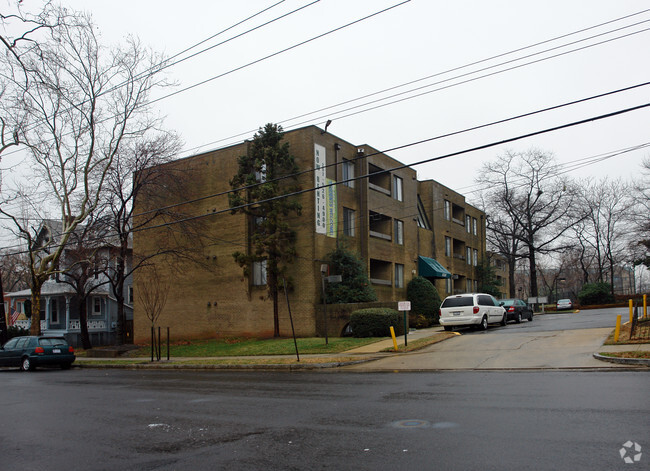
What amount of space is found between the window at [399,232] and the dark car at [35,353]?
1993 cm

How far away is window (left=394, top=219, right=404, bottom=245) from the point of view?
35.7 m

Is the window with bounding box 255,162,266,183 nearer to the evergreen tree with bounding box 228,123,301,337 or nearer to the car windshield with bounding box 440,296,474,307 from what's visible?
the evergreen tree with bounding box 228,123,301,337

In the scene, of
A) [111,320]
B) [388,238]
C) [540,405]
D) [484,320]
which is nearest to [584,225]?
[388,238]

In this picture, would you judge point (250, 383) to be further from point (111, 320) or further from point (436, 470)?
point (111, 320)

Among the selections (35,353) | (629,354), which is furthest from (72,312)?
(629,354)

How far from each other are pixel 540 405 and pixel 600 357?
6.59 m

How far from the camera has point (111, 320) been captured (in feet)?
148

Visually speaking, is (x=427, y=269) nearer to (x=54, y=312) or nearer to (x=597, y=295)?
(x=597, y=295)

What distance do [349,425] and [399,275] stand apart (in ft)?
92.9

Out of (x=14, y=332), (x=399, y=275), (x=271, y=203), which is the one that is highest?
(x=271, y=203)

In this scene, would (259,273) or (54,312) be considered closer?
(259,273)

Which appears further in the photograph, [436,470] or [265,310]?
[265,310]

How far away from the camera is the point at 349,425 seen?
25.6 ft

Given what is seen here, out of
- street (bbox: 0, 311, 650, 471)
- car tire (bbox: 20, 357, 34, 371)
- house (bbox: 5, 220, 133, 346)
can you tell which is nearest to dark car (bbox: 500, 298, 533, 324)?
street (bbox: 0, 311, 650, 471)
